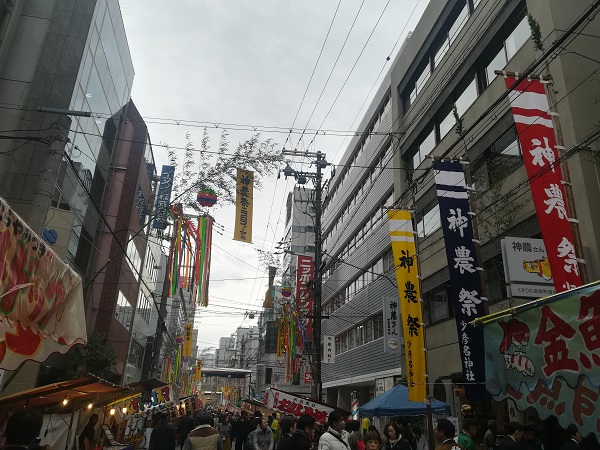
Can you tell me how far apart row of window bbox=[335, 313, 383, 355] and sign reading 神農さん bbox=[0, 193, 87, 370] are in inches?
907

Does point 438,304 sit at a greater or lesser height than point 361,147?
lesser

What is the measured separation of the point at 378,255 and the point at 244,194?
12.2 meters

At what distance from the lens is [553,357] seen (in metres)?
4.18

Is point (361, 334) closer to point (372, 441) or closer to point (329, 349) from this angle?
point (329, 349)

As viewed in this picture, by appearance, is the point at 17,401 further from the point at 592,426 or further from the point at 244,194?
the point at 244,194

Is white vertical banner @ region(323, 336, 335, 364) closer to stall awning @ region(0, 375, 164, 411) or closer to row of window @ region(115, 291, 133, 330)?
row of window @ region(115, 291, 133, 330)

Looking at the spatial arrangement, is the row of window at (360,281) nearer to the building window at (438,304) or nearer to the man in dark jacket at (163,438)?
the building window at (438,304)

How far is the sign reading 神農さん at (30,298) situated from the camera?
3414 millimetres

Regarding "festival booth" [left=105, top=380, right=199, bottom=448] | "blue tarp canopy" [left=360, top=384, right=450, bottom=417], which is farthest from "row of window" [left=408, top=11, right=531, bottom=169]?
"festival booth" [left=105, top=380, right=199, bottom=448]

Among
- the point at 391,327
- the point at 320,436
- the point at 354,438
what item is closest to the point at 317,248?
the point at 391,327

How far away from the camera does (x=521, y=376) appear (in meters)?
4.62

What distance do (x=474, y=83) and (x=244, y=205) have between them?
10.3 meters

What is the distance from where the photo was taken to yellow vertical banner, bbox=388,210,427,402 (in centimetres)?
1330

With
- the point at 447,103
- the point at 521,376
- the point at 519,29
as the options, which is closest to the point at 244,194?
the point at 447,103
